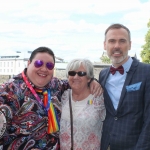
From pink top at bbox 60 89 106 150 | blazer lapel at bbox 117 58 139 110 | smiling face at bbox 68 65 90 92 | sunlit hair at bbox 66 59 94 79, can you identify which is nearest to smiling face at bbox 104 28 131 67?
blazer lapel at bbox 117 58 139 110

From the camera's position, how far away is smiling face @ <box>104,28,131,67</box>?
122 inches

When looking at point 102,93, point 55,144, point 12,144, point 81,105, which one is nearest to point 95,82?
point 102,93

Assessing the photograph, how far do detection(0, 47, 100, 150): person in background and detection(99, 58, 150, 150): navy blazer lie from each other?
71cm

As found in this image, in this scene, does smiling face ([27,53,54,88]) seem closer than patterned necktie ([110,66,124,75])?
Yes

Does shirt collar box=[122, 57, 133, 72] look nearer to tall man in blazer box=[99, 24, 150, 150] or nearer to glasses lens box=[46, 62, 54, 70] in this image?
tall man in blazer box=[99, 24, 150, 150]

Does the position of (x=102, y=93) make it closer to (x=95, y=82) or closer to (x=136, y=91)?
(x=95, y=82)

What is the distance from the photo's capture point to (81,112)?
3.10 meters

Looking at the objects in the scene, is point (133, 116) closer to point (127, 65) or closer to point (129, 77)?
point (129, 77)

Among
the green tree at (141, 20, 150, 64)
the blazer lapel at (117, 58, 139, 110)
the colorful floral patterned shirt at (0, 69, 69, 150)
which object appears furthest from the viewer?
the green tree at (141, 20, 150, 64)

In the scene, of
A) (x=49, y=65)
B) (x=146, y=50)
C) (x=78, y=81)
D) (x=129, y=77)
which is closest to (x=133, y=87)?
(x=129, y=77)

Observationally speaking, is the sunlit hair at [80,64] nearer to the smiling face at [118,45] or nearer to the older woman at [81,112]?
the older woman at [81,112]

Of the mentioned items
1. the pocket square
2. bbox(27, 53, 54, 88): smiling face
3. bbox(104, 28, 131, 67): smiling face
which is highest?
bbox(104, 28, 131, 67): smiling face

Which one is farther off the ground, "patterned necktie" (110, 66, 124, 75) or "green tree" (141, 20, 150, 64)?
"green tree" (141, 20, 150, 64)

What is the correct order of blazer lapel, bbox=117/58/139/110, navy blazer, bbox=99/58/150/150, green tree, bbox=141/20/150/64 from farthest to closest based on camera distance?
green tree, bbox=141/20/150/64 < blazer lapel, bbox=117/58/139/110 < navy blazer, bbox=99/58/150/150
